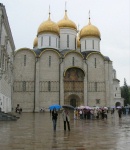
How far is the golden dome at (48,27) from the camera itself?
44344mm

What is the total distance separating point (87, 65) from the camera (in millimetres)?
41812

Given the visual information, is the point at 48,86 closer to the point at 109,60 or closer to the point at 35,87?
the point at 35,87

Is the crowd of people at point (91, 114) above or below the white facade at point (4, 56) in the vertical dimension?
below

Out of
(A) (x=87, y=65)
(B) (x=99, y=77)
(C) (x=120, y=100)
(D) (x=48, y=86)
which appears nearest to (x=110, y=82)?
(B) (x=99, y=77)

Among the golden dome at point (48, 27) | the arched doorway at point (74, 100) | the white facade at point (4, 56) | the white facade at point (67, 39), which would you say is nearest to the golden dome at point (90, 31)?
the white facade at point (67, 39)

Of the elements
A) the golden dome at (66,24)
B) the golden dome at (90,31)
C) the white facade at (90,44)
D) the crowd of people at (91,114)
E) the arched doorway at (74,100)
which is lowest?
the crowd of people at (91,114)

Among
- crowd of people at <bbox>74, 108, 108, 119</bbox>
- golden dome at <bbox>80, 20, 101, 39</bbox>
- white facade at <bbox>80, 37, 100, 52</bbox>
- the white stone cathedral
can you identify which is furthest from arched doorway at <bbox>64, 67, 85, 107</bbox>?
crowd of people at <bbox>74, 108, 108, 119</bbox>

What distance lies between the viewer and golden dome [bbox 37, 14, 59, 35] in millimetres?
44344

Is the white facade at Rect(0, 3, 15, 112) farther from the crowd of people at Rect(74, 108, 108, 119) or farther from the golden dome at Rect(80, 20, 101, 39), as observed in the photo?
the golden dome at Rect(80, 20, 101, 39)

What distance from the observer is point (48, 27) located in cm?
4434

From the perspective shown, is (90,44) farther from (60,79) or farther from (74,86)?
(60,79)

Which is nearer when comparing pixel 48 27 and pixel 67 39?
pixel 48 27

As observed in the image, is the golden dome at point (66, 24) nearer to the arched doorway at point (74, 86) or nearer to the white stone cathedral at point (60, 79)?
the white stone cathedral at point (60, 79)

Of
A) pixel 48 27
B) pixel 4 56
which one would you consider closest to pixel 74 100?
pixel 48 27
